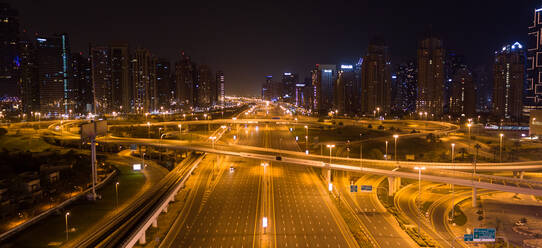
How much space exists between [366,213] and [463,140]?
176ft

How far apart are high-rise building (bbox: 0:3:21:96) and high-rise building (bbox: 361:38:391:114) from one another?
136m

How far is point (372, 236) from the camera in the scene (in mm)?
28031

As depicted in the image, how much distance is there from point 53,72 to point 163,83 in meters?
52.9

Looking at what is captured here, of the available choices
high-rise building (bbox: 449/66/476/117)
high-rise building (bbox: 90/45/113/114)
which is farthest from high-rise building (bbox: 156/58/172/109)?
high-rise building (bbox: 449/66/476/117)

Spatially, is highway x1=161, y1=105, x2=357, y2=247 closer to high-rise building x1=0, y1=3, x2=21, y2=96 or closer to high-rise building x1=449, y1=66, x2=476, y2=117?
high-rise building x1=449, y1=66, x2=476, y2=117

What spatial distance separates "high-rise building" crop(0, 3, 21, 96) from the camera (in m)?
137

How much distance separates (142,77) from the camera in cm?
15512

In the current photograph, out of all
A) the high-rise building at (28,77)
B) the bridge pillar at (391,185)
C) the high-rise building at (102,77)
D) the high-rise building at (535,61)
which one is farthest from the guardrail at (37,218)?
the high-rise building at (102,77)

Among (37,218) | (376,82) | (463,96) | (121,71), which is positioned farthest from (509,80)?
(121,71)

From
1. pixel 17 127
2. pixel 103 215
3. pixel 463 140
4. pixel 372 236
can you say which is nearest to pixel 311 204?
pixel 372 236

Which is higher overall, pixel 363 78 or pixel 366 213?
pixel 363 78

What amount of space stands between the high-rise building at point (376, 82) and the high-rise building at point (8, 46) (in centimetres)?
13637

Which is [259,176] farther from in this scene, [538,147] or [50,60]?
[50,60]

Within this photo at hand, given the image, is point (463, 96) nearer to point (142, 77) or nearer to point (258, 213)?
point (142, 77)
